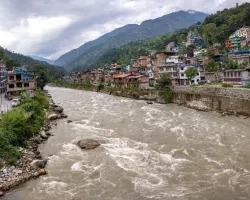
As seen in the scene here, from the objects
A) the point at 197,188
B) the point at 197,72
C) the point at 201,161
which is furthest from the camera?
the point at 197,72

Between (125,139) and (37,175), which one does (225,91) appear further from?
(37,175)

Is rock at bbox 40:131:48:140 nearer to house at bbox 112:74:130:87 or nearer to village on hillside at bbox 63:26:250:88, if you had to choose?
village on hillside at bbox 63:26:250:88

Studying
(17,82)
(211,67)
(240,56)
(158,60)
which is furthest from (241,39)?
(17,82)

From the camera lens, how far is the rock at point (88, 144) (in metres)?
19.5

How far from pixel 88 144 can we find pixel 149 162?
4914mm

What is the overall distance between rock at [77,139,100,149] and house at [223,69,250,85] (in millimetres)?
22514

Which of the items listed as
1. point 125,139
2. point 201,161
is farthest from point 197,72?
point 201,161

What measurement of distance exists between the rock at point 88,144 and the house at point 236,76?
2251 centimetres

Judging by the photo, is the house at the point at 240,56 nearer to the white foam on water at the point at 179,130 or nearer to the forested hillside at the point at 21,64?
the white foam on water at the point at 179,130

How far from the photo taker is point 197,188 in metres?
13.2

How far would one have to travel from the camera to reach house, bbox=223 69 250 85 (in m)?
35.8

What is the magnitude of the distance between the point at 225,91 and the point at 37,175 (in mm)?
22508

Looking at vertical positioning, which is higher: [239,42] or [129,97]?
[239,42]

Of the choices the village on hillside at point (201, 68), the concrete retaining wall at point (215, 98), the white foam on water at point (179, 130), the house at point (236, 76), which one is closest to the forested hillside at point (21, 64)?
the village on hillside at point (201, 68)
